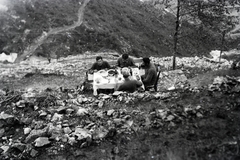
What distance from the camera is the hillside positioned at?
3416 centimetres

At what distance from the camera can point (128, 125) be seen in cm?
523

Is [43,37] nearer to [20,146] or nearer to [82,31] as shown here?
[82,31]

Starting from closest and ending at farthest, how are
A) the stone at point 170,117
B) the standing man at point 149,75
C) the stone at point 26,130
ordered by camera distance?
the stone at point 170,117
the stone at point 26,130
the standing man at point 149,75

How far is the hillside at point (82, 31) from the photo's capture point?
34.2 m

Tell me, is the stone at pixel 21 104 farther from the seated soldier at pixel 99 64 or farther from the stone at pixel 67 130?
the seated soldier at pixel 99 64

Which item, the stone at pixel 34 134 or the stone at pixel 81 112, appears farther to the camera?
the stone at pixel 81 112

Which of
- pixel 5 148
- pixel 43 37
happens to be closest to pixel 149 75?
pixel 5 148

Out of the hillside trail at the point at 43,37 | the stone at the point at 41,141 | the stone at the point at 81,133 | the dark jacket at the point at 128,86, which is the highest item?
the hillside trail at the point at 43,37

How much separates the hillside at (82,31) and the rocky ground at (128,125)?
20.2 meters

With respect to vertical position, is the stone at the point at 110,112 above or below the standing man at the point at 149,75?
below

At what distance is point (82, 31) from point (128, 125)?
1463 inches

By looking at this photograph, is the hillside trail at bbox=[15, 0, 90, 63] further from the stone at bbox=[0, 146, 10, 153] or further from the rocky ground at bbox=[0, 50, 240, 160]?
the stone at bbox=[0, 146, 10, 153]

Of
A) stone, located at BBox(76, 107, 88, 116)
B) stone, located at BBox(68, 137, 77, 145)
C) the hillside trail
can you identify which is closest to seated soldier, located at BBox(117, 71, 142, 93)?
stone, located at BBox(76, 107, 88, 116)

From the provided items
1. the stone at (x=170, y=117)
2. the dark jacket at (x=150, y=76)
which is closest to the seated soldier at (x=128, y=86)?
the dark jacket at (x=150, y=76)
